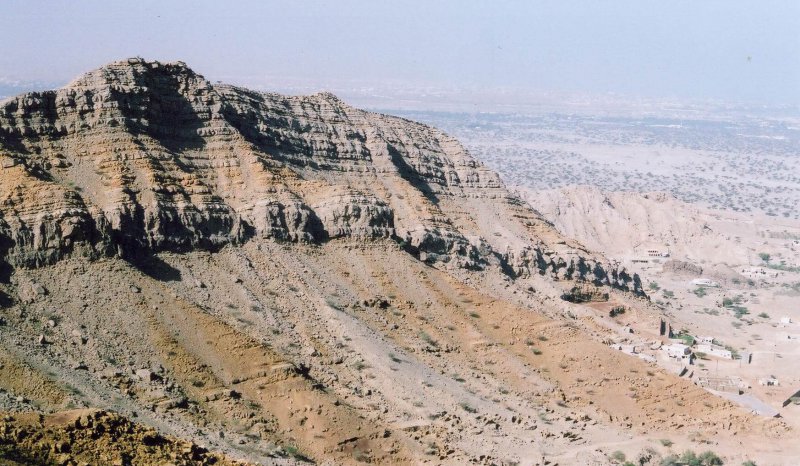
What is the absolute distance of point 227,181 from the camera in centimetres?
4959

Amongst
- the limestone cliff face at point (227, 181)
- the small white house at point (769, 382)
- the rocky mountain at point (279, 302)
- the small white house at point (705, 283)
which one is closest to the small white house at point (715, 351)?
the small white house at point (769, 382)

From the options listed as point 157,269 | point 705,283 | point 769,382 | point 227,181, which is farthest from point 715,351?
point 157,269

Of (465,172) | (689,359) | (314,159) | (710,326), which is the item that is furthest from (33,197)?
(710,326)

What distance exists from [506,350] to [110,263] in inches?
829

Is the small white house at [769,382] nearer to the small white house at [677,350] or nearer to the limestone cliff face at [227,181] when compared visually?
the small white house at [677,350]

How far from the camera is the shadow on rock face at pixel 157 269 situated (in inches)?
1633

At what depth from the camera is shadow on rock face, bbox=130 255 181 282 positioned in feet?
136

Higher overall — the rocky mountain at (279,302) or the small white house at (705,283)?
the rocky mountain at (279,302)

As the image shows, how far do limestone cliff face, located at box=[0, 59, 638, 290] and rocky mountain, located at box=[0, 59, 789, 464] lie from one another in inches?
5.3


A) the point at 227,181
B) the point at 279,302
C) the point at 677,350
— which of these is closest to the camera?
the point at 279,302

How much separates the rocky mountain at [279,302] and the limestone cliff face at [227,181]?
13cm

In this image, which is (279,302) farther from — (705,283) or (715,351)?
(705,283)

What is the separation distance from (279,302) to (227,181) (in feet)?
30.2

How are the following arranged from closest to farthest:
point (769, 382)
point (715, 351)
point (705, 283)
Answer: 1. point (769, 382)
2. point (715, 351)
3. point (705, 283)
